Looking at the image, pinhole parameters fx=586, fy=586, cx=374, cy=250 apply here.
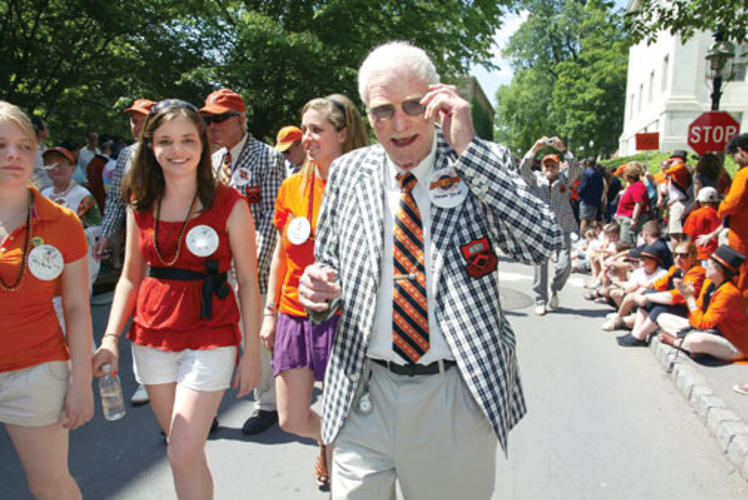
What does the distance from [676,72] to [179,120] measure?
116 feet

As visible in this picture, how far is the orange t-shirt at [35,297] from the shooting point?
7.64 ft

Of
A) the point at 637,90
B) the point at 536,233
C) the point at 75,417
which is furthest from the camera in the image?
the point at 637,90

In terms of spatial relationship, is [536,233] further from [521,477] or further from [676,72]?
[676,72]

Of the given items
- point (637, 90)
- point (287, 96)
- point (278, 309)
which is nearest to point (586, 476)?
point (278, 309)

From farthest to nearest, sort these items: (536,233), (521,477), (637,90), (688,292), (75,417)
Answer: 1. (637,90)
2. (688,292)
3. (521,477)
4. (75,417)
5. (536,233)

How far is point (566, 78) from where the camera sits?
48.0 m

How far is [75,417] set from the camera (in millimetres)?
2393

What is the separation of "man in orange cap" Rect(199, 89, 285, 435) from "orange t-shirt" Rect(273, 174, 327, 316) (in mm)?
772

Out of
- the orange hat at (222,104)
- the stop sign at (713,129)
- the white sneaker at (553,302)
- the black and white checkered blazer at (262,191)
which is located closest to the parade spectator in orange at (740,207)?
the white sneaker at (553,302)

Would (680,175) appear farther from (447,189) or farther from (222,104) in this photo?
(447,189)

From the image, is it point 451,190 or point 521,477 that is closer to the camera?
point 451,190

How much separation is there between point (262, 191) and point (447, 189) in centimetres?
234

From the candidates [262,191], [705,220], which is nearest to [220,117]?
[262,191]

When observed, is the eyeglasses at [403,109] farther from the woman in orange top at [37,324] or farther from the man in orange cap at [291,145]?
the man in orange cap at [291,145]
